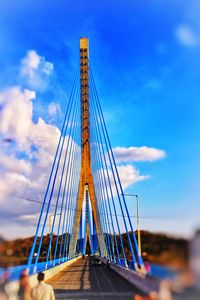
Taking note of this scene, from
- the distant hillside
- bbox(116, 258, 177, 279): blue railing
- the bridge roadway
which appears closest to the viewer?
the distant hillside

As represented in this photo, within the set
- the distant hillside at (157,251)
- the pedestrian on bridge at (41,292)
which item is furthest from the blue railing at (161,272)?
the pedestrian on bridge at (41,292)

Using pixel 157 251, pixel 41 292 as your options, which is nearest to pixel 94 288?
pixel 41 292

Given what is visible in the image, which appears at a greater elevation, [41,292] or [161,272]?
[41,292]

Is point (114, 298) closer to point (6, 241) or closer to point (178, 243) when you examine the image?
point (6, 241)

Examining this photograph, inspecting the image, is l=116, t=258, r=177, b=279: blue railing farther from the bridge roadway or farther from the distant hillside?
the bridge roadway

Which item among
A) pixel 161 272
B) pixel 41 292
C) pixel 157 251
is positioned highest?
pixel 41 292

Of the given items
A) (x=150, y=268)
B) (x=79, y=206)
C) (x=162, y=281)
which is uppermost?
(x=79, y=206)

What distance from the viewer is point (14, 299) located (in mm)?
6832

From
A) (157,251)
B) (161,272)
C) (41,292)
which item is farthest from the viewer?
(41,292)

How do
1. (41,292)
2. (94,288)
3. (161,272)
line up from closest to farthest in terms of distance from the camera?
(161,272)
(41,292)
(94,288)

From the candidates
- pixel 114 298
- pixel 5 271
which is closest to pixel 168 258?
pixel 5 271

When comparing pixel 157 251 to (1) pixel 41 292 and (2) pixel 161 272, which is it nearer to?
(2) pixel 161 272

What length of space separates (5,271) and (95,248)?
400ft

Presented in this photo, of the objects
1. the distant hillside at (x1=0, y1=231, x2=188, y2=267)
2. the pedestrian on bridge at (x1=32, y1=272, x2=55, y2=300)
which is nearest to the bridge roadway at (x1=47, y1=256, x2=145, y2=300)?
the pedestrian on bridge at (x1=32, y1=272, x2=55, y2=300)
